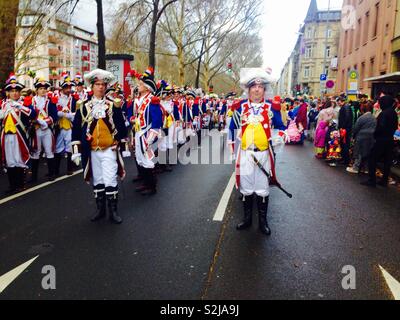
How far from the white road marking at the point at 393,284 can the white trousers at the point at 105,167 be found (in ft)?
12.0

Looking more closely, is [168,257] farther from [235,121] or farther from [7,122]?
[7,122]

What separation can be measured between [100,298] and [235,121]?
3.18 meters

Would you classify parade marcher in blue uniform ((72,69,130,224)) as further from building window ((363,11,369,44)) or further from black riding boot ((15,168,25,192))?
building window ((363,11,369,44))

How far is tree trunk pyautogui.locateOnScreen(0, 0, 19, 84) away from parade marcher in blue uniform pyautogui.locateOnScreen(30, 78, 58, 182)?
706 cm

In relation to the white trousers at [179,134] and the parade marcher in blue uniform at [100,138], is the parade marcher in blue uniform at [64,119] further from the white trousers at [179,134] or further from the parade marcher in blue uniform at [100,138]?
the white trousers at [179,134]

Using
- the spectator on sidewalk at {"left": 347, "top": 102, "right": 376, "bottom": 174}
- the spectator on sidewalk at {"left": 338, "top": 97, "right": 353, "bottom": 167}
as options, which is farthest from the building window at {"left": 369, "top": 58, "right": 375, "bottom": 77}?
the spectator on sidewalk at {"left": 347, "top": 102, "right": 376, "bottom": 174}

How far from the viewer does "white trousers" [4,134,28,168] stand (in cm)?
732

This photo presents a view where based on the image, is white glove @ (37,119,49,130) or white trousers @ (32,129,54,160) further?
white trousers @ (32,129,54,160)

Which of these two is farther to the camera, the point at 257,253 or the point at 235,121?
the point at 235,121

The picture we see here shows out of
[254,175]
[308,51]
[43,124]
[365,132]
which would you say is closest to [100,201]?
[254,175]

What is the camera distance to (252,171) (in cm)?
527

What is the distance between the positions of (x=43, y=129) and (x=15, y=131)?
93 centimetres
